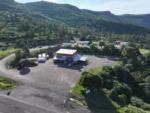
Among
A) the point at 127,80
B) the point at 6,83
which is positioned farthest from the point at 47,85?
the point at 127,80

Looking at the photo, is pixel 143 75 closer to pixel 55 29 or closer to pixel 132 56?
pixel 132 56

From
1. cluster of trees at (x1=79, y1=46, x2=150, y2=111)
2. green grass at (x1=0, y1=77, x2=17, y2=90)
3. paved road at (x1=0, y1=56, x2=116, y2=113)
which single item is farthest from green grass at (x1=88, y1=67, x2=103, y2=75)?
green grass at (x1=0, y1=77, x2=17, y2=90)

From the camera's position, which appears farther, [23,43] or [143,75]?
[23,43]

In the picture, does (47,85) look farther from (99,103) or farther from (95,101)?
(99,103)

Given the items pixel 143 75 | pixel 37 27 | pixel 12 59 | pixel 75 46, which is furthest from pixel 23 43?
pixel 143 75

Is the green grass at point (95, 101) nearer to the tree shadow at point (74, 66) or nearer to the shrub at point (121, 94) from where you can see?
the shrub at point (121, 94)

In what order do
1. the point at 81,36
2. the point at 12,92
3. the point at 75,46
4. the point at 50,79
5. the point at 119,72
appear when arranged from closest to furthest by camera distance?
the point at 12,92 < the point at 50,79 < the point at 119,72 < the point at 75,46 < the point at 81,36
